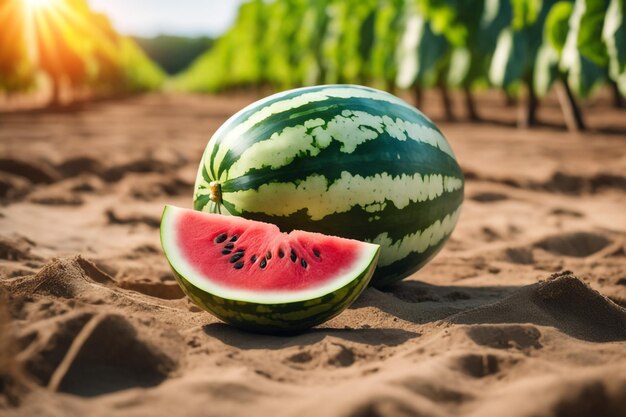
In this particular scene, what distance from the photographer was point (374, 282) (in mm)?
2572

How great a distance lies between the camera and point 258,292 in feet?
6.44

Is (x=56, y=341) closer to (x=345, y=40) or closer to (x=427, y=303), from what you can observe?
(x=427, y=303)

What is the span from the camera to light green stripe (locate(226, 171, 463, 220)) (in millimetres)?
2309

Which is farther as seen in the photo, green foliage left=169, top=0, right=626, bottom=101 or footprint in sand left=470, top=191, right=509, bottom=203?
green foliage left=169, top=0, right=626, bottom=101

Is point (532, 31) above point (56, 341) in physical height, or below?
above

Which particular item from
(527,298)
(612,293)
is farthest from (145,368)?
(612,293)

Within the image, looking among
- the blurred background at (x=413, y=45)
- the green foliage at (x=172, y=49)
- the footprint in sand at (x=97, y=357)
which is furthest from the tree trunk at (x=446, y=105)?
the green foliage at (x=172, y=49)

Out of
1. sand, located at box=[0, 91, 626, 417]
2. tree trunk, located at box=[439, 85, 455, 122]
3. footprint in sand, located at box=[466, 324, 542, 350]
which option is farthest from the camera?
tree trunk, located at box=[439, 85, 455, 122]

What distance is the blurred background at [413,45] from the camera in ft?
19.9

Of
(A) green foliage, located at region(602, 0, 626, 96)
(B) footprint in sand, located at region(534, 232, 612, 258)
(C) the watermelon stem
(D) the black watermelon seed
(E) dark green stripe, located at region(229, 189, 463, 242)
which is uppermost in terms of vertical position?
(A) green foliage, located at region(602, 0, 626, 96)

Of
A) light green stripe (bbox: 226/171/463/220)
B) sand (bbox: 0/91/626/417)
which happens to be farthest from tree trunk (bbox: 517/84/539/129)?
light green stripe (bbox: 226/171/463/220)

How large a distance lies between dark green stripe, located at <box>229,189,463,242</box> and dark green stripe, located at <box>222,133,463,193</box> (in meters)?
0.12

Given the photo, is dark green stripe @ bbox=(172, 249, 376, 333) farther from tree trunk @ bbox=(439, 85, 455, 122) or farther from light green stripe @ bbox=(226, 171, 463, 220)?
tree trunk @ bbox=(439, 85, 455, 122)

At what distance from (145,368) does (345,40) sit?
1360cm
